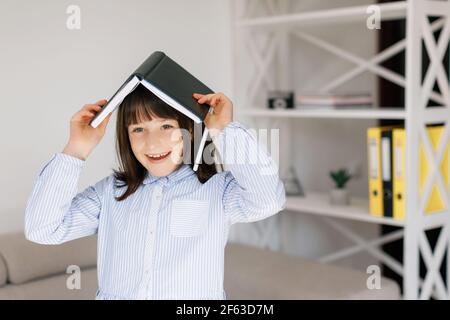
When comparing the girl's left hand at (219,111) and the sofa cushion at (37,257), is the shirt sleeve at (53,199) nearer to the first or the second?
the girl's left hand at (219,111)

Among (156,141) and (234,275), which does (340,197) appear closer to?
(234,275)

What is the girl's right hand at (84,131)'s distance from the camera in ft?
2.94

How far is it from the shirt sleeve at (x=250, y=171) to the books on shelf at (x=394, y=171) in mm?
1006

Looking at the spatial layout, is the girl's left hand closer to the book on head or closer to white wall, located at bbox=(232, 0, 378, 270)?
the book on head

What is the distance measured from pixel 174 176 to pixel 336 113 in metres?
1.15

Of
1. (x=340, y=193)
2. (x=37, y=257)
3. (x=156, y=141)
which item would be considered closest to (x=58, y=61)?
(x=37, y=257)

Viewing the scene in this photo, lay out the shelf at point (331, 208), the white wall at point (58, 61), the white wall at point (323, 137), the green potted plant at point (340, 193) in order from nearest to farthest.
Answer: the white wall at point (58, 61)
the shelf at point (331, 208)
the green potted plant at point (340, 193)
the white wall at point (323, 137)

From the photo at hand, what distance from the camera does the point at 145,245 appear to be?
3.08 ft

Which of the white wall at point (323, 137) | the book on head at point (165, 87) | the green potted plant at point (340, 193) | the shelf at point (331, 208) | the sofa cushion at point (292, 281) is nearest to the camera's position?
the book on head at point (165, 87)

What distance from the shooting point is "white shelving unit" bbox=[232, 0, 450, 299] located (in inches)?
71.9

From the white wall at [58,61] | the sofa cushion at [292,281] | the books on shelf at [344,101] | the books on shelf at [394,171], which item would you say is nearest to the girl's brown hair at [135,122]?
the white wall at [58,61]

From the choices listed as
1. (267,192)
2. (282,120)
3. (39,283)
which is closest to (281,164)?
(282,120)
